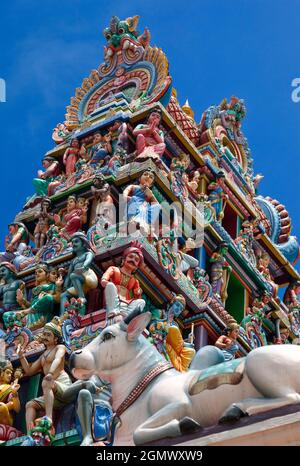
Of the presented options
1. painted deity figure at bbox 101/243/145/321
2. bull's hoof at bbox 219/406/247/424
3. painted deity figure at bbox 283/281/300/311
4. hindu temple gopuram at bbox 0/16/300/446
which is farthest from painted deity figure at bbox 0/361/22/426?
bull's hoof at bbox 219/406/247/424

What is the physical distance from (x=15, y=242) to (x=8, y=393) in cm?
606

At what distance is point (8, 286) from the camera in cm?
2570

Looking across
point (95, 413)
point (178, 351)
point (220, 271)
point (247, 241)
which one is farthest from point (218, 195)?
point (95, 413)

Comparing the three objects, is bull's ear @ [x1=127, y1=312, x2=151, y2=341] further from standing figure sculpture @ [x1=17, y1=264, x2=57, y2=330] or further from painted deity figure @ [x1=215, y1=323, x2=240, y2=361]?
painted deity figure @ [x1=215, y1=323, x2=240, y2=361]

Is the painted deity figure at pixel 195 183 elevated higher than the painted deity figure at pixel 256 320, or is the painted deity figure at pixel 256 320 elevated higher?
the painted deity figure at pixel 195 183

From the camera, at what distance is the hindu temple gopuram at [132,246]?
21.6 m

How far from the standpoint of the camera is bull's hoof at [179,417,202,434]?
10.7 meters

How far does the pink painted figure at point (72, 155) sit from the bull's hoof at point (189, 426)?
17.7 meters

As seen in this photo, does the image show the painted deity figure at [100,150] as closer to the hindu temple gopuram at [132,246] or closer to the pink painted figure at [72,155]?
the hindu temple gopuram at [132,246]

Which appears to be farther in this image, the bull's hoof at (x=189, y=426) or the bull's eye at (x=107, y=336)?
the bull's eye at (x=107, y=336)

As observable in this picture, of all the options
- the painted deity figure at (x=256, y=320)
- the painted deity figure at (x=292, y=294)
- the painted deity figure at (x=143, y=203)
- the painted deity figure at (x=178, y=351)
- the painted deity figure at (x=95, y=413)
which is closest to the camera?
the painted deity figure at (x=95, y=413)

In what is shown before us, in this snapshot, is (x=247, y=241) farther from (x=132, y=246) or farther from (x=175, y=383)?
(x=175, y=383)

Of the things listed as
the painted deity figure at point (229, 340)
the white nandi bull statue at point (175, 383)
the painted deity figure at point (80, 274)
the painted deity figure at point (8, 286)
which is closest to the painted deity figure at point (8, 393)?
the painted deity figure at point (80, 274)

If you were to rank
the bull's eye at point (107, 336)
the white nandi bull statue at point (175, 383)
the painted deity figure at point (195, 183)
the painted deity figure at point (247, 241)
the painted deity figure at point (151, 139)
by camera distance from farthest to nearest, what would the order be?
the painted deity figure at point (247, 241), the painted deity figure at point (195, 183), the painted deity figure at point (151, 139), the bull's eye at point (107, 336), the white nandi bull statue at point (175, 383)
